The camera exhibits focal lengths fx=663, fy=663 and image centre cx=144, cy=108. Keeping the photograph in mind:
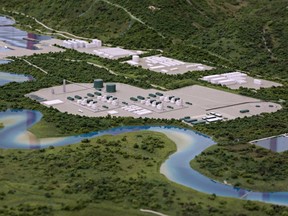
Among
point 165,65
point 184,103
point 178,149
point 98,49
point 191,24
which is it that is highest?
point 191,24

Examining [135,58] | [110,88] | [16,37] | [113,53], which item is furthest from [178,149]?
[16,37]

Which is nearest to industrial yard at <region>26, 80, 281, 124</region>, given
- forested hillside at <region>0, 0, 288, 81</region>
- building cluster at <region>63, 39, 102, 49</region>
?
forested hillside at <region>0, 0, 288, 81</region>

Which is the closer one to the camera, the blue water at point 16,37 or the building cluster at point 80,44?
the building cluster at point 80,44

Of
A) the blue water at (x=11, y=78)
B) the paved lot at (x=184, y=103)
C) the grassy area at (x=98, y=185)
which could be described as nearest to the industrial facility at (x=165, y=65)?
the paved lot at (x=184, y=103)

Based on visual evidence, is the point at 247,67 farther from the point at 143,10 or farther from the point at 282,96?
the point at 143,10

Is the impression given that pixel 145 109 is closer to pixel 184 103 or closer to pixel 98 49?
pixel 184 103

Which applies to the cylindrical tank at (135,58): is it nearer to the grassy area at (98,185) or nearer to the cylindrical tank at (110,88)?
the cylindrical tank at (110,88)
